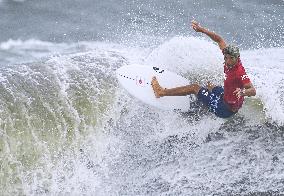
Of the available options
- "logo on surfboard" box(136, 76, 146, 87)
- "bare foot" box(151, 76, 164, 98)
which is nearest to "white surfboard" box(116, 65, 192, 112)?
"logo on surfboard" box(136, 76, 146, 87)

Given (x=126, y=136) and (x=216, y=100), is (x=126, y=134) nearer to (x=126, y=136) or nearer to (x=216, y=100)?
(x=126, y=136)

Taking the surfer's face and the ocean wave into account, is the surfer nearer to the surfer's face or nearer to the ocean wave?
the surfer's face

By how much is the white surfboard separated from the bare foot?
0.35ft

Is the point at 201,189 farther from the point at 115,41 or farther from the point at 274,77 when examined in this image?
the point at 115,41

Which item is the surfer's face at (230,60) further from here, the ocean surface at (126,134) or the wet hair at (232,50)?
the ocean surface at (126,134)

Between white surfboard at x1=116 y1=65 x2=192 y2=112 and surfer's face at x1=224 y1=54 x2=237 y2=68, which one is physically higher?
surfer's face at x1=224 y1=54 x2=237 y2=68

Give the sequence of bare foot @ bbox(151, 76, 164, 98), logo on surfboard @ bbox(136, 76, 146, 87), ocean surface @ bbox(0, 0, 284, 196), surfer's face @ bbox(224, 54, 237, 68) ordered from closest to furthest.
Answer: surfer's face @ bbox(224, 54, 237, 68) → ocean surface @ bbox(0, 0, 284, 196) → bare foot @ bbox(151, 76, 164, 98) → logo on surfboard @ bbox(136, 76, 146, 87)

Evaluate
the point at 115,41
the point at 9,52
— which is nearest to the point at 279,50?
the point at 115,41

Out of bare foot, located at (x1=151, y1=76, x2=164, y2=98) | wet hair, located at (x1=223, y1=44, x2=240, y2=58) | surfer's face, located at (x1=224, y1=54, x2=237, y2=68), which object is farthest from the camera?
bare foot, located at (x1=151, y1=76, x2=164, y2=98)

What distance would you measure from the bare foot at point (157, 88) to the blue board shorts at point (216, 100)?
2.44ft

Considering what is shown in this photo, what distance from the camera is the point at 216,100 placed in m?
9.43

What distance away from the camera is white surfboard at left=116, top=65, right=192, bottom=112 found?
10.1 m

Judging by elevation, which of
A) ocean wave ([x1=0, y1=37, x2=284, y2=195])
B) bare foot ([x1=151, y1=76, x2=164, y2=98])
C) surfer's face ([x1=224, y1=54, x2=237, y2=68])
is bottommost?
ocean wave ([x1=0, y1=37, x2=284, y2=195])

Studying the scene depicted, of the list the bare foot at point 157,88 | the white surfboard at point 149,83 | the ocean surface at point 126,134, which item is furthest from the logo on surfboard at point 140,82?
the ocean surface at point 126,134
